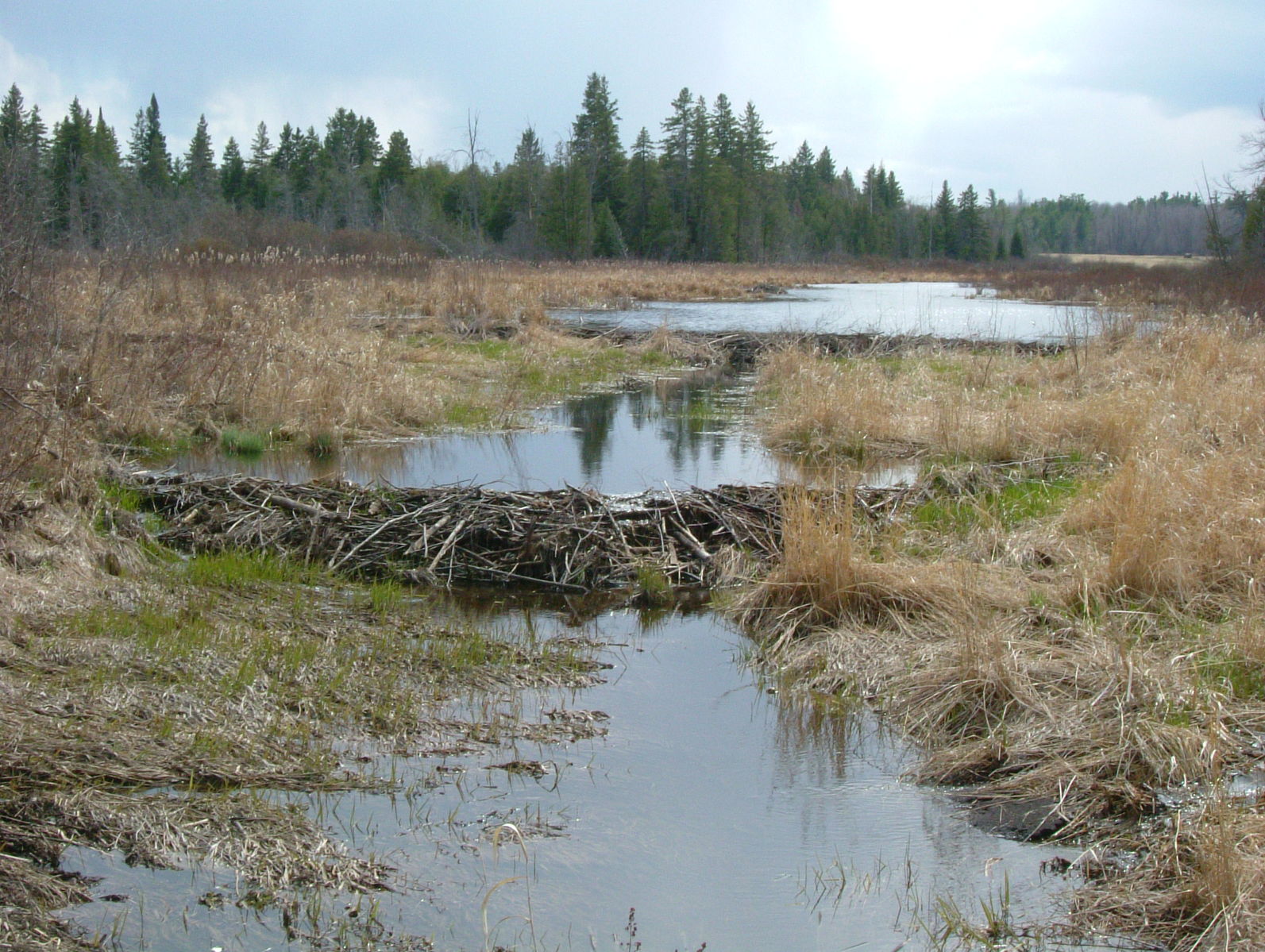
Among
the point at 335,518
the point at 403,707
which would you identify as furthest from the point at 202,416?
the point at 403,707

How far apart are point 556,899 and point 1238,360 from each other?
12.5 meters

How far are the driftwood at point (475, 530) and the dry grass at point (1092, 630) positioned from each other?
0.86 m

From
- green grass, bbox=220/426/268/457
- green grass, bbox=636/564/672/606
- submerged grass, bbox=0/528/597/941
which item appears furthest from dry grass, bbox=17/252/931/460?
green grass, bbox=636/564/672/606

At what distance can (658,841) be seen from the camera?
12.8 feet

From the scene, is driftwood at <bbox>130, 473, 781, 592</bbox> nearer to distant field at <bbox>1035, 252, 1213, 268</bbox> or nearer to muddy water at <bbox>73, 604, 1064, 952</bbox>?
muddy water at <bbox>73, 604, 1064, 952</bbox>

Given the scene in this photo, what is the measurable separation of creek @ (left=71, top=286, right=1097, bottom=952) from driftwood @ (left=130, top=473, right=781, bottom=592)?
1178 mm

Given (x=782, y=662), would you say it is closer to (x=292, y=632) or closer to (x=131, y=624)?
(x=292, y=632)

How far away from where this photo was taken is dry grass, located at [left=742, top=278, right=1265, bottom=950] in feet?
11.9

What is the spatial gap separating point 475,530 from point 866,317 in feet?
75.8

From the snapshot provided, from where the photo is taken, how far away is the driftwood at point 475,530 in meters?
7.18

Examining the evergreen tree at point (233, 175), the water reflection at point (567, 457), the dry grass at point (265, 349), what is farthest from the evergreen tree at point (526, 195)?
the water reflection at point (567, 457)

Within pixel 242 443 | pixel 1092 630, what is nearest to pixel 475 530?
pixel 1092 630

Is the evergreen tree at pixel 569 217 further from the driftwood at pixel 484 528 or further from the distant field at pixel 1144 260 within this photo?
the driftwood at pixel 484 528

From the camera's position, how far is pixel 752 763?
4656mm
